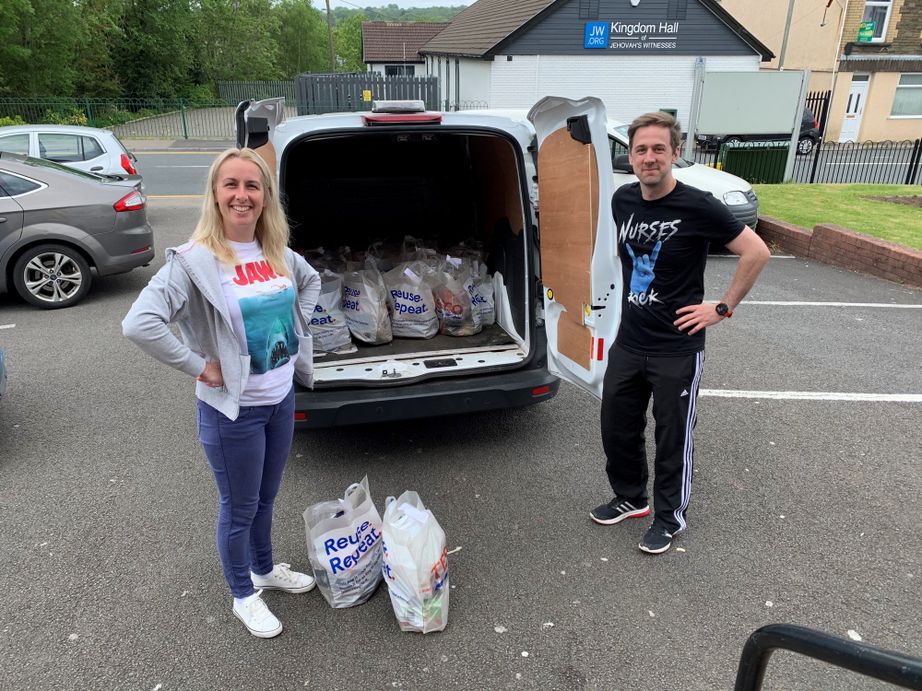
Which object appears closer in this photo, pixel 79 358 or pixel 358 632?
pixel 358 632

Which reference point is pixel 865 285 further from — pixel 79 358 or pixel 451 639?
pixel 79 358

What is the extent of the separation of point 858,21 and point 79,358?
28194mm

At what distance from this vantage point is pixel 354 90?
23.8 metres

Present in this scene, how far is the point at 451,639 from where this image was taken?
2664 millimetres

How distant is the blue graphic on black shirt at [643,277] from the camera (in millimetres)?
2939

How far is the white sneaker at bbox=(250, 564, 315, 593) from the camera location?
9.48 ft

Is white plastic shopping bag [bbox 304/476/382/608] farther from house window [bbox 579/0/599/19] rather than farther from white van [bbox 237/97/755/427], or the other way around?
house window [bbox 579/0/599/19]

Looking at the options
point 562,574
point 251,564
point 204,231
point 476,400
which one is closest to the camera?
point 204,231

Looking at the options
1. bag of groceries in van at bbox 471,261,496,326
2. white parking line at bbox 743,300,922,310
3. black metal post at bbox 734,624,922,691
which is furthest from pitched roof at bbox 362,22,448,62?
black metal post at bbox 734,624,922,691

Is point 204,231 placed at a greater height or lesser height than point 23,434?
greater

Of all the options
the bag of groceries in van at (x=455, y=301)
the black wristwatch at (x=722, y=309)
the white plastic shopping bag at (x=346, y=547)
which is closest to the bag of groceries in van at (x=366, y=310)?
the bag of groceries in van at (x=455, y=301)

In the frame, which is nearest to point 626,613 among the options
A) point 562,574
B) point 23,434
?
point 562,574

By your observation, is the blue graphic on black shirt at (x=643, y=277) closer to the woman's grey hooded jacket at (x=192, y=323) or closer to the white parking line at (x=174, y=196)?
the woman's grey hooded jacket at (x=192, y=323)

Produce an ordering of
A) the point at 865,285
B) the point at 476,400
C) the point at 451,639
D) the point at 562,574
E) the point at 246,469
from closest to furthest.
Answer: the point at 246,469
the point at 451,639
the point at 562,574
the point at 476,400
the point at 865,285
